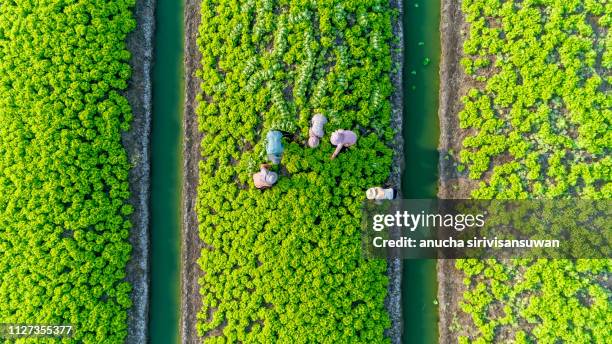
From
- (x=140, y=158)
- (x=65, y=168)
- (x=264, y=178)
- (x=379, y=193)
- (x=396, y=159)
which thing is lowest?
(x=379, y=193)

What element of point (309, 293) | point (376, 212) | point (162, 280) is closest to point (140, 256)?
point (162, 280)

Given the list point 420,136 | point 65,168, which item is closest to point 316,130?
point 420,136

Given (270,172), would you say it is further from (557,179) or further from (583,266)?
(583,266)

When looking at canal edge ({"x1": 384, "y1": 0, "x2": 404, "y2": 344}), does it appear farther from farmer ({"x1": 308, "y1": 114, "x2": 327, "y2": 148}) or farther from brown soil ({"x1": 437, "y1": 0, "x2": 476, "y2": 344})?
farmer ({"x1": 308, "y1": 114, "x2": 327, "y2": 148})

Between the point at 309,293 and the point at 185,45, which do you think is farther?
the point at 185,45

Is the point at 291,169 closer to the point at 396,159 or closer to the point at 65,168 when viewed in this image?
the point at 396,159

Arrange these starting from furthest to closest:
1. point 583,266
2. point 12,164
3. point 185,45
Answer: point 185,45, point 12,164, point 583,266
